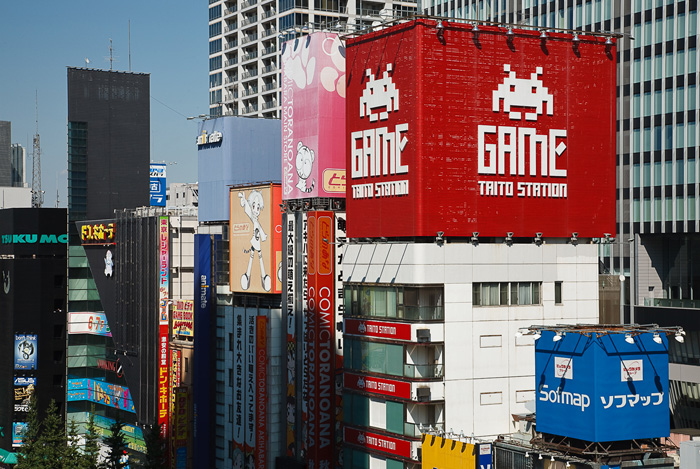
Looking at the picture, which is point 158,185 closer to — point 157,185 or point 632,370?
point 157,185

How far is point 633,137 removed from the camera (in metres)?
124

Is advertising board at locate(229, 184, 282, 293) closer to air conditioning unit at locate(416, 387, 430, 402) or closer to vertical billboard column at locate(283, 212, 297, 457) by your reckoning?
vertical billboard column at locate(283, 212, 297, 457)

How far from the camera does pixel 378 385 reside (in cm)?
7850

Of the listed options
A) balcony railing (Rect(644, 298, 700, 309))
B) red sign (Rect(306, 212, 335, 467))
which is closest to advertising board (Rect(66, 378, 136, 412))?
red sign (Rect(306, 212, 335, 467))

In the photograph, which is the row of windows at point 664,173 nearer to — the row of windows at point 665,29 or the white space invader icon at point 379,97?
the row of windows at point 665,29

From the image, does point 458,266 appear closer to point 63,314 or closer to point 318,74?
point 318,74

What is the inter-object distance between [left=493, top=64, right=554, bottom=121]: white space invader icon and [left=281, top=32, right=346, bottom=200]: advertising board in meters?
14.3

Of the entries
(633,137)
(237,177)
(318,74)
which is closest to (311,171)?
(318,74)

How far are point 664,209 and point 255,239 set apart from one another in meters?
46.3

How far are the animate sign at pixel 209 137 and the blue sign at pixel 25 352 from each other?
136ft

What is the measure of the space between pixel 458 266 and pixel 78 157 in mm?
83954

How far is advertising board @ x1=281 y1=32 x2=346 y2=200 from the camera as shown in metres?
86.8

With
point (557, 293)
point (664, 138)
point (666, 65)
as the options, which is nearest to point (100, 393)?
point (664, 138)

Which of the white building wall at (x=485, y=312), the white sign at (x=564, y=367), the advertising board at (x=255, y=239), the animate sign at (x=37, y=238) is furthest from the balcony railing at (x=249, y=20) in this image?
the white sign at (x=564, y=367)
